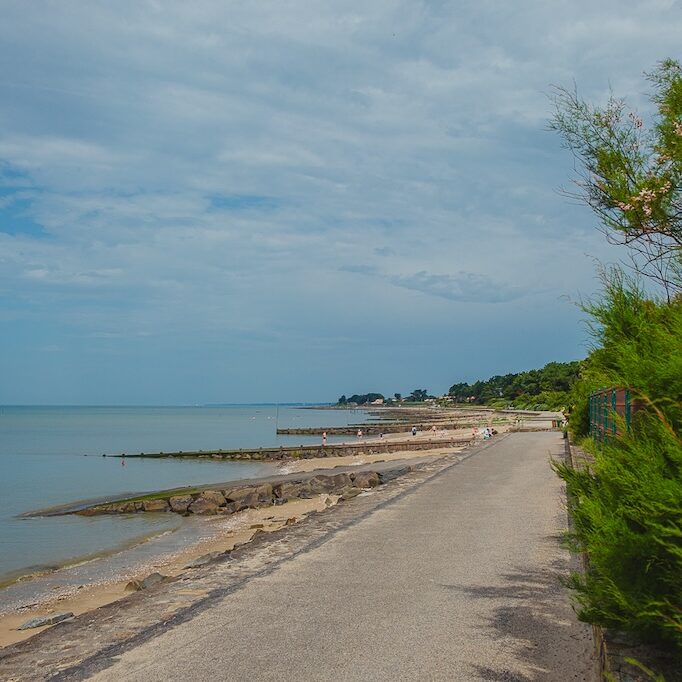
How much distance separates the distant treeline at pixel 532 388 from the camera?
89.9 meters

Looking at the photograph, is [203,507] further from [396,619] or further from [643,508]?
[643,508]

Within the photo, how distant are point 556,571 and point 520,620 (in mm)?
1853

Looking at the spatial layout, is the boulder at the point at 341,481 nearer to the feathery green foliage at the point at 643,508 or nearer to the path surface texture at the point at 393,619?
the path surface texture at the point at 393,619

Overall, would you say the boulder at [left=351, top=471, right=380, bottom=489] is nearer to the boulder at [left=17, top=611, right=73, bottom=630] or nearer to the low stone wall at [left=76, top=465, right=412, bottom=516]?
the low stone wall at [left=76, top=465, right=412, bottom=516]

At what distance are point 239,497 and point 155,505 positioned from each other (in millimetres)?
3324

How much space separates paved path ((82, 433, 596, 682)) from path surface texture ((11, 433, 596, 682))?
0.01m

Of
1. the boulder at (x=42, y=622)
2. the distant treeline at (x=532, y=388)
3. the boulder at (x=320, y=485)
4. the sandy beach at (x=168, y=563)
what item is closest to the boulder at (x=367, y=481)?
the sandy beach at (x=168, y=563)

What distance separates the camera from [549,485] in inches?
590

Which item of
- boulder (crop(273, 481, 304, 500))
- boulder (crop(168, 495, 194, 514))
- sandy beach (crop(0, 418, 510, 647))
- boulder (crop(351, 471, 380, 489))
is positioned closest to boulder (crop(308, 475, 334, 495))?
boulder (crop(273, 481, 304, 500))

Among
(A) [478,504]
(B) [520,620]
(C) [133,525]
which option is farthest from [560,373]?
(B) [520,620]

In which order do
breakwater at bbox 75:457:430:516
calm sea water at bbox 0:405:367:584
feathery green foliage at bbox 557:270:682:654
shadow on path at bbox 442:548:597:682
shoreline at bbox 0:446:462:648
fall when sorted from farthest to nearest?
breakwater at bbox 75:457:430:516
calm sea water at bbox 0:405:367:584
shoreline at bbox 0:446:462:648
shadow on path at bbox 442:548:597:682
feathery green foliage at bbox 557:270:682:654

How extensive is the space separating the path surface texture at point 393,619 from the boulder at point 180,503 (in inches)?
670

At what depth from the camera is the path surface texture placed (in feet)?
15.8

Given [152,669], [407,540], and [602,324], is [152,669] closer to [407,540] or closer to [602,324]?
[602,324]
